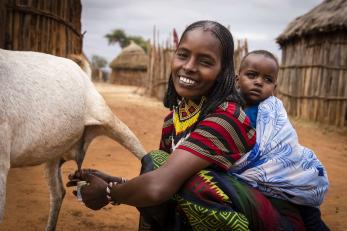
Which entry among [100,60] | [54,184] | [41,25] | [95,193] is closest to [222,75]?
[95,193]

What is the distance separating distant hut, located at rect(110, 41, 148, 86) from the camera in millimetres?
29438

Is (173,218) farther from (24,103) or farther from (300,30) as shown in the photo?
(300,30)

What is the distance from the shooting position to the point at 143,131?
8086 millimetres

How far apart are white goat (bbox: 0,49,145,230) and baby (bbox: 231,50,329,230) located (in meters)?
1.32

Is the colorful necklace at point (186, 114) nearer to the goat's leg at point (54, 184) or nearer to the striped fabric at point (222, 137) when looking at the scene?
the striped fabric at point (222, 137)

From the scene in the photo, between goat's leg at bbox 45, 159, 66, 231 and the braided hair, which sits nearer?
the braided hair

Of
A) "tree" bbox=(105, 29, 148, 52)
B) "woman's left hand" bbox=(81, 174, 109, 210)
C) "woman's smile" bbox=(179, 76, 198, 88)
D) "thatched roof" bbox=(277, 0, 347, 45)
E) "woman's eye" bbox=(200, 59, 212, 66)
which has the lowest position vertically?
"woman's left hand" bbox=(81, 174, 109, 210)

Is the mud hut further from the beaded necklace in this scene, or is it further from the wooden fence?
the wooden fence

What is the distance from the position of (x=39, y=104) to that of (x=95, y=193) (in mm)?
857

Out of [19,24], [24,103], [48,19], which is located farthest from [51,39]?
[24,103]

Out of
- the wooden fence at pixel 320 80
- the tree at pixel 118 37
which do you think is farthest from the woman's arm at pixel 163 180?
the tree at pixel 118 37

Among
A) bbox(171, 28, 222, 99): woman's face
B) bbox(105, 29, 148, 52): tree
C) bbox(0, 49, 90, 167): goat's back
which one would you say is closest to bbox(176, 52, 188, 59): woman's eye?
bbox(171, 28, 222, 99): woman's face

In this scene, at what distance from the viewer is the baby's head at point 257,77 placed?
251 centimetres

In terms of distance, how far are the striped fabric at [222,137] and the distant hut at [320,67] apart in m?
9.23
